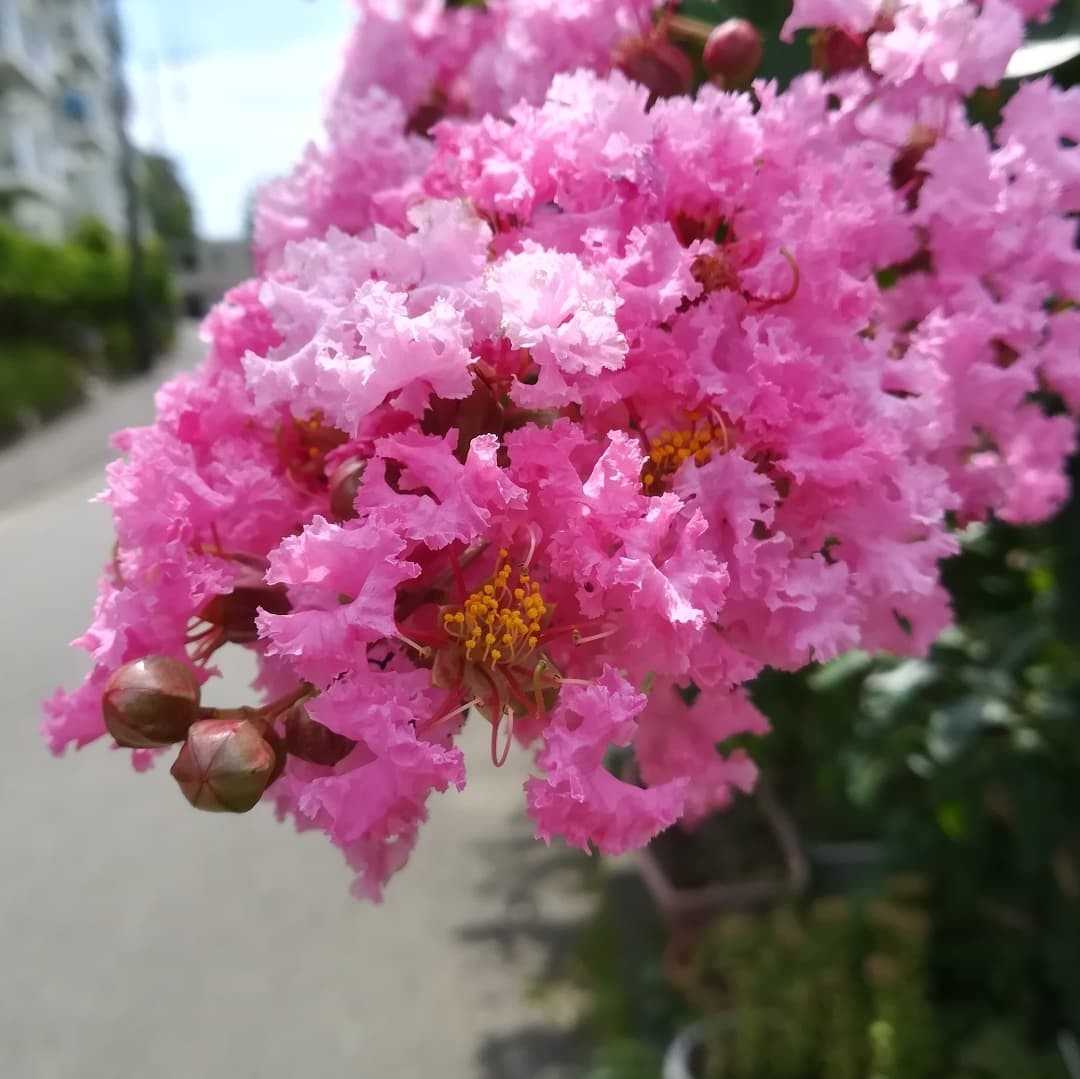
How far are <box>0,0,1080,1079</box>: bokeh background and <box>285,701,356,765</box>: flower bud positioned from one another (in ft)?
0.29

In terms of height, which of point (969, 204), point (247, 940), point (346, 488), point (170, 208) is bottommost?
point (170, 208)

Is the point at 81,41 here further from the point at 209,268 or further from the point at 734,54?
the point at 734,54

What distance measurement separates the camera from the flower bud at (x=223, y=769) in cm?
55

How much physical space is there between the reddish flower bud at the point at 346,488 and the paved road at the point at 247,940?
1.68 m

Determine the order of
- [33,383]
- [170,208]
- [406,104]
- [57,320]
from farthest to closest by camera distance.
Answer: [170,208], [57,320], [33,383], [406,104]

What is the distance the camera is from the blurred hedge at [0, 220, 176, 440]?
37.3 feet

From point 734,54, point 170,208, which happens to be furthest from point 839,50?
point 170,208

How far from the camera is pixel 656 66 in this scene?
0.84m

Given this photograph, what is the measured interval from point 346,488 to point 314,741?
14 centimetres

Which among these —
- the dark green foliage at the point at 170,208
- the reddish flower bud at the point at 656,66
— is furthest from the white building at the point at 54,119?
the reddish flower bud at the point at 656,66

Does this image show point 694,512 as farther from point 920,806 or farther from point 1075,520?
point 920,806

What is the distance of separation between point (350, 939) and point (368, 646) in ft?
8.71

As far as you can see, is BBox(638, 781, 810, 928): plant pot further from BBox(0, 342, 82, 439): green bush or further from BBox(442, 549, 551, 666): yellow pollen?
BBox(0, 342, 82, 439): green bush

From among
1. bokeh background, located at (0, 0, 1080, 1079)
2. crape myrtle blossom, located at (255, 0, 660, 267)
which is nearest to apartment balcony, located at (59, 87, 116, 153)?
bokeh background, located at (0, 0, 1080, 1079)
